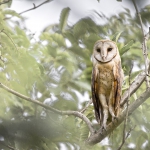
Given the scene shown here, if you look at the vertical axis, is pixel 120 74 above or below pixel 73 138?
below

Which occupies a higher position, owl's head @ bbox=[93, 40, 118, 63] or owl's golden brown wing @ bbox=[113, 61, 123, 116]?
owl's head @ bbox=[93, 40, 118, 63]

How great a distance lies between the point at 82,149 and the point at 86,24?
31 cm

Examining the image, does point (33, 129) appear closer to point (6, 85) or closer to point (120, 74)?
point (6, 85)

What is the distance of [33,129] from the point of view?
39cm

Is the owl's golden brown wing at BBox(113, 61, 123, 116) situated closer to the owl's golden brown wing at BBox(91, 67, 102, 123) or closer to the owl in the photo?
the owl

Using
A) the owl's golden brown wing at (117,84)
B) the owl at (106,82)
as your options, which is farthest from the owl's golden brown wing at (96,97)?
the owl's golden brown wing at (117,84)

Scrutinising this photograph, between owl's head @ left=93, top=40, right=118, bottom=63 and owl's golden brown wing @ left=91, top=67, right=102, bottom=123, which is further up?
owl's head @ left=93, top=40, right=118, bottom=63

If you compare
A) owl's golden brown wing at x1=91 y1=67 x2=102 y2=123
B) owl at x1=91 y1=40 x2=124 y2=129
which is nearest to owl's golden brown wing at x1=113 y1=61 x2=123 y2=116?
owl at x1=91 y1=40 x2=124 y2=129

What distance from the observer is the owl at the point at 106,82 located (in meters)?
2.31

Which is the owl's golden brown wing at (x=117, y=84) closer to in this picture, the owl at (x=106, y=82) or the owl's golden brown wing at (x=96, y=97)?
the owl at (x=106, y=82)

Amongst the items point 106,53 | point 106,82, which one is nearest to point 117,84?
point 106,82

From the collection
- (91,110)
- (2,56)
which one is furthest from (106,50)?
(2,56)

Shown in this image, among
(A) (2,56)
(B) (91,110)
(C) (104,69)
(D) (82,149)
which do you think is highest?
(D) (82,149)

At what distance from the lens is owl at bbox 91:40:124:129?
7.57 feet
